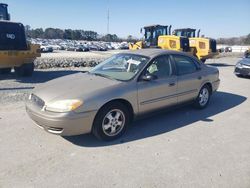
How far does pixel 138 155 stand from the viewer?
373 cm

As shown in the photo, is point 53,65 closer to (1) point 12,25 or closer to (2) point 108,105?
(1) point 12,25

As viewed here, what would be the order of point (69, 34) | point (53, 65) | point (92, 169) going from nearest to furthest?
point (92, 169) < point (53, 65) < point (69, 34)

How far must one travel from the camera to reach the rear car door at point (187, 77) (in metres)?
5.26

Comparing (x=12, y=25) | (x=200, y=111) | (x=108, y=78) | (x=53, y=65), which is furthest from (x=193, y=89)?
(x=53, y=65)

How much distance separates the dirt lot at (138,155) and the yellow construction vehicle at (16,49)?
4616 millimetres

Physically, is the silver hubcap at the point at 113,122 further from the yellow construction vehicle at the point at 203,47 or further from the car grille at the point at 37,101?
the yellow construction vehicle at the point at 203,47

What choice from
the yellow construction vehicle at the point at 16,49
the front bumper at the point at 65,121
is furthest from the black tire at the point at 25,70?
the front bumper at the point at 65,121

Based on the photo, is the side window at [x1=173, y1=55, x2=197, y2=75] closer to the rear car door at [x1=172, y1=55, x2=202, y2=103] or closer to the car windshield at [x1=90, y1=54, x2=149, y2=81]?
the rear car door at [x1=172, y1=55, x2=202, y2=103]

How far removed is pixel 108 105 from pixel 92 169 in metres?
1.11

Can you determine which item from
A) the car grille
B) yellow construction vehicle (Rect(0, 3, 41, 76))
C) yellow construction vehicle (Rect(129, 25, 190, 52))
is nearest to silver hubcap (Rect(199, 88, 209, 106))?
the car grille

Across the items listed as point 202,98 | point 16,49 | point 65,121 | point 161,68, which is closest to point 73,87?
point 65,121

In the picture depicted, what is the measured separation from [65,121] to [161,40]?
51.8ft

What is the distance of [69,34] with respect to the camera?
97750 millimetres

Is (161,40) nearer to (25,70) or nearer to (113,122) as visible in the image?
(25,70)
